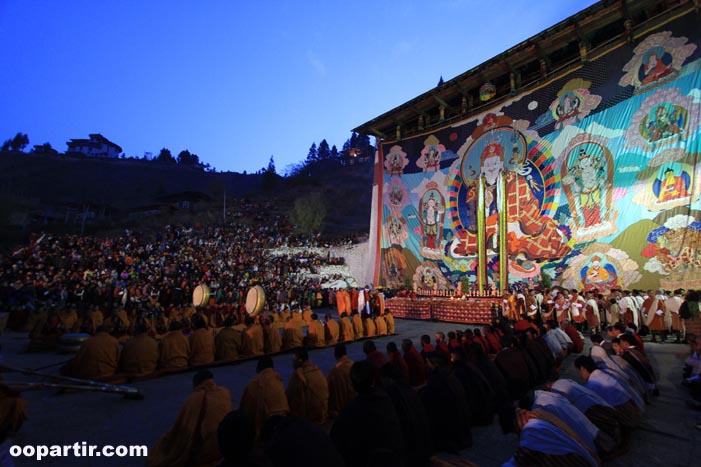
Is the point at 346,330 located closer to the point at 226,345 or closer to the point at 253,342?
the point at 253,342

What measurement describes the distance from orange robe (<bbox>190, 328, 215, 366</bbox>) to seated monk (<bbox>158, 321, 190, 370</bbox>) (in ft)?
0.73

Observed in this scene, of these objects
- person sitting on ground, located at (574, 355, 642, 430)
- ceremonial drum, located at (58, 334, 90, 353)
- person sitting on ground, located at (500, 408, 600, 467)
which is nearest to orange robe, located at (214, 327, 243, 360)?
ceremonial drum, located at (58, 334, 90, 353)

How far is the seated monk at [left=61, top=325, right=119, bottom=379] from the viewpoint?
244 inches

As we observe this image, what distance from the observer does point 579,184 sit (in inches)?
550

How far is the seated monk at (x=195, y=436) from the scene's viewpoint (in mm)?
3506

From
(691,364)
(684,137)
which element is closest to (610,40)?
(684,137)

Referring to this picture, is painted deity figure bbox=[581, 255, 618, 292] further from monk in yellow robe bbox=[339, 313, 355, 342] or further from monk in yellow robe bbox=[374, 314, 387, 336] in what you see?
monk in yellow robe bbox=[339, 313, 355, 342]

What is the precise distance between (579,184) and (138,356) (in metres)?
15.5

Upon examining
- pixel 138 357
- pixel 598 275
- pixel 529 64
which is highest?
pixel 529 64

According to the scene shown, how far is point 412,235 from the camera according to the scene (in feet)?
68.0

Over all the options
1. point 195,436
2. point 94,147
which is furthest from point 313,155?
point 195,436

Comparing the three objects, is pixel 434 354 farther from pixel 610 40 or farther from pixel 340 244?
pixel 340 244

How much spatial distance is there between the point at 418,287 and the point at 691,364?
14026 mm

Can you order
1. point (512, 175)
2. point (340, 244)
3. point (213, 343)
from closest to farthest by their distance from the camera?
point (213, 343)
point (512, 175)
point (340, 244)
